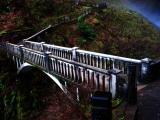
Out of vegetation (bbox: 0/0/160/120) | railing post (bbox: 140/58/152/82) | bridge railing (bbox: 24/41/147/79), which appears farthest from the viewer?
vegetation (bbox: 0/0/160/120)

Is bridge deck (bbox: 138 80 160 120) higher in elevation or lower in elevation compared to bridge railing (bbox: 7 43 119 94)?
lower

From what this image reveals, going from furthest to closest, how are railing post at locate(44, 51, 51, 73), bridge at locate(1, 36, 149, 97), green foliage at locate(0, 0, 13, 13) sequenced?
green foliage at locate(0, 0, 13, 13) < railing post at locate(44, 51, 51, 73) < bridge at locate(1, 36, 149, 97)

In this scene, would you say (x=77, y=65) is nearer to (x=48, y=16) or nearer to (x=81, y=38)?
(x=81, y=38)

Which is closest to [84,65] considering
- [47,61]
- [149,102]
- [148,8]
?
[149,102]

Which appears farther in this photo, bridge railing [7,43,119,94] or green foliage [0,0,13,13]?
green foliage [0,0,13,13]

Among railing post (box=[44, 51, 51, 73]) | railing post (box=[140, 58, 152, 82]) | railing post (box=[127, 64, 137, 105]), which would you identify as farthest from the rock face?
railing post (box=[127, 64, 137, 105])

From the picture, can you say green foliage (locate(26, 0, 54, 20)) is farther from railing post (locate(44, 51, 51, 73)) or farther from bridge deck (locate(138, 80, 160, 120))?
bridge deck (locate(138, 80, 160, 120))

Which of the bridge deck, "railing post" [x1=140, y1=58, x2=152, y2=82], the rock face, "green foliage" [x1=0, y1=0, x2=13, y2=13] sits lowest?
the bridge deck

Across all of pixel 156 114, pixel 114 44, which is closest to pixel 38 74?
pixel 114 44

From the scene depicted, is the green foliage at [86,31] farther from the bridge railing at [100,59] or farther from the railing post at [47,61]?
the railing post at [47,61]
